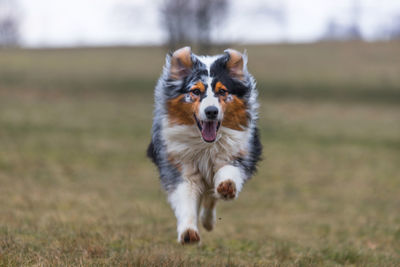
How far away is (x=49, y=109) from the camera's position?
1002 inches

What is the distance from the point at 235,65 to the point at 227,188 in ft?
3.70

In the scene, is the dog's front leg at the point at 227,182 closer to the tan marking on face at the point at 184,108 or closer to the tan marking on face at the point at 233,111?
the tan marking on face at the point at 233,111

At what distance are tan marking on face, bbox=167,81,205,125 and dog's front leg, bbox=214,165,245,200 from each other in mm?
518

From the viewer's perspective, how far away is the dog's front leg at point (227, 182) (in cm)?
445

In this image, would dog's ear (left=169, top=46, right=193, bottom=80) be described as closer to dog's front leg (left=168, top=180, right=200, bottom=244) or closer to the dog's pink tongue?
the dog's pink tongue

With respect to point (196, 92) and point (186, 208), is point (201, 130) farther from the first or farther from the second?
point (186, 208)

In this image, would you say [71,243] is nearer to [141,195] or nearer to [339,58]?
[141,195]

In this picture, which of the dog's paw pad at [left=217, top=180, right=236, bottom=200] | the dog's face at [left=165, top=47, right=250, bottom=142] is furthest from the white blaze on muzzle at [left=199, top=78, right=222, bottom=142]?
the dog's paw pad at [left=217, top=180, right=236, bottom=200]

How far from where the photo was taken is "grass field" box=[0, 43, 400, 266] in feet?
19.7

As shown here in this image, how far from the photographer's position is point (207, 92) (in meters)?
4.39

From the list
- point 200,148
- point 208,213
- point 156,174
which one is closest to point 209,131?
point 200,148

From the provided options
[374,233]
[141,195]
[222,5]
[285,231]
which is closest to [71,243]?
[285,231]

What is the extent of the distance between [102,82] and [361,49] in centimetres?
2232

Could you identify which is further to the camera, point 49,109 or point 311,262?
point 49,109
